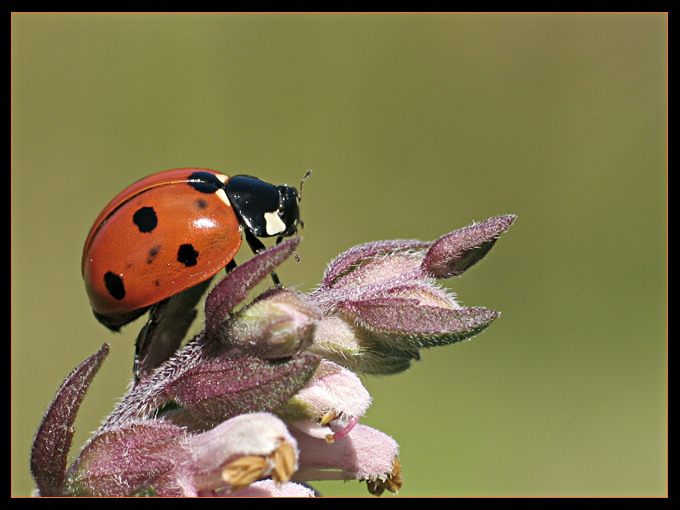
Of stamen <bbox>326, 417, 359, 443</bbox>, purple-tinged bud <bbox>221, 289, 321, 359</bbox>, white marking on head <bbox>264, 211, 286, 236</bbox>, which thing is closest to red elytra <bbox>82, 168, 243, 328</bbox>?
white marking on head <bbox>264, 211, 286, 236</bbox>

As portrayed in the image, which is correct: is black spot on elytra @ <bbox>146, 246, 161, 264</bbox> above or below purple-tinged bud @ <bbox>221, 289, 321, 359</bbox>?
above

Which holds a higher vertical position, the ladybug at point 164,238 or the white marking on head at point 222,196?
the white marking on head at point 222,196

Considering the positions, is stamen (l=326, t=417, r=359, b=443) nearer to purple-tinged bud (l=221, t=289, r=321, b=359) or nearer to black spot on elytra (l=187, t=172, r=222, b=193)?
purple-tinged bud (l=221, t=289, r=321, b=359)

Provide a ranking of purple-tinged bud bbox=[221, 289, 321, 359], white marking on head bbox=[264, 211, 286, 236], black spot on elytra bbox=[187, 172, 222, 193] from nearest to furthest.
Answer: purple-tinged bud bbox=[221, 289, 321, 359], black spot on elytra bbox=[187, 172, 222, 193], white marking on head bbox=[264, 211, 286, 236]

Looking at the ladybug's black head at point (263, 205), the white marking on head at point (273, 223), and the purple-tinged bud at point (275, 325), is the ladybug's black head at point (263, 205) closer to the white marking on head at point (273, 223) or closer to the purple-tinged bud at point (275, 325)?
the white marking on head at point (273, 223)

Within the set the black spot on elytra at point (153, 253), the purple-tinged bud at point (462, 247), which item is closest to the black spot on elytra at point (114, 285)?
the black spot on elytra at point (153, 253)

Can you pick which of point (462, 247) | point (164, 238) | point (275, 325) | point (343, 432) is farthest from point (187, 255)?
point (462, 247)
